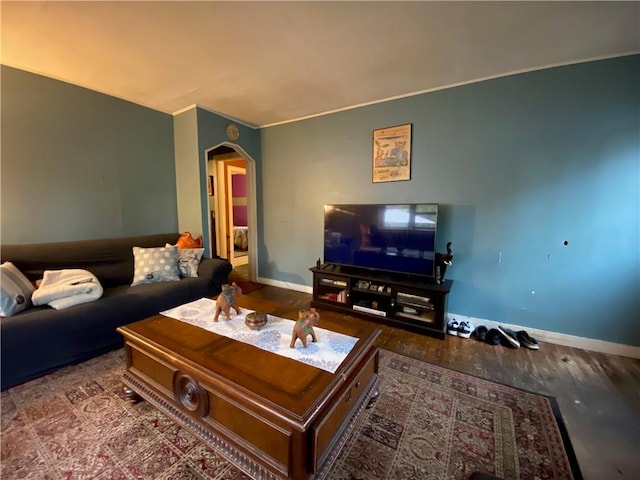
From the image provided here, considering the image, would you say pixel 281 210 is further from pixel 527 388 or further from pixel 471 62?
pixel 527 388

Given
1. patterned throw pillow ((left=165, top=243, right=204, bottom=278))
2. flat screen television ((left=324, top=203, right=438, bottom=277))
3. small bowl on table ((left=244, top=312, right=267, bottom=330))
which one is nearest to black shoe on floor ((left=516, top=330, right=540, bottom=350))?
flat screen television ((left=324, top=203, right=438, bottom=277))

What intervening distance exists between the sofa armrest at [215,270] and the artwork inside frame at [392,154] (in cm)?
199

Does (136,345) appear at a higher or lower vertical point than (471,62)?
lower

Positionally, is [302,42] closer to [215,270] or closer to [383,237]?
[383,237]

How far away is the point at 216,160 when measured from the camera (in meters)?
4.81

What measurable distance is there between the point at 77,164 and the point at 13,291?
56.1 inches

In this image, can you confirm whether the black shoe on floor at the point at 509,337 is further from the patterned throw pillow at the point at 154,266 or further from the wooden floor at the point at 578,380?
the patterned throw pillow at the point at 154,266

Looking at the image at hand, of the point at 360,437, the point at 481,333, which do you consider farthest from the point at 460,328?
the point at 360,437

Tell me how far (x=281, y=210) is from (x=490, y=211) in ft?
8.54

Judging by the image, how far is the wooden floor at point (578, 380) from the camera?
1.26m

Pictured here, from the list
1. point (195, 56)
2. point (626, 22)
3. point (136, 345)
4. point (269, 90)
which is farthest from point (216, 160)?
point (626, 22)

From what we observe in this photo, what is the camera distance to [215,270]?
109 inches

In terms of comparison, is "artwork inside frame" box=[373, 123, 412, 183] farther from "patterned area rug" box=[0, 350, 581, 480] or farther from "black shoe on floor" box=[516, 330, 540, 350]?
"patterned area rug" box=[0, 350, 581, 480]

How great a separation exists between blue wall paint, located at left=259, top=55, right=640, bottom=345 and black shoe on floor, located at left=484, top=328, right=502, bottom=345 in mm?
224
